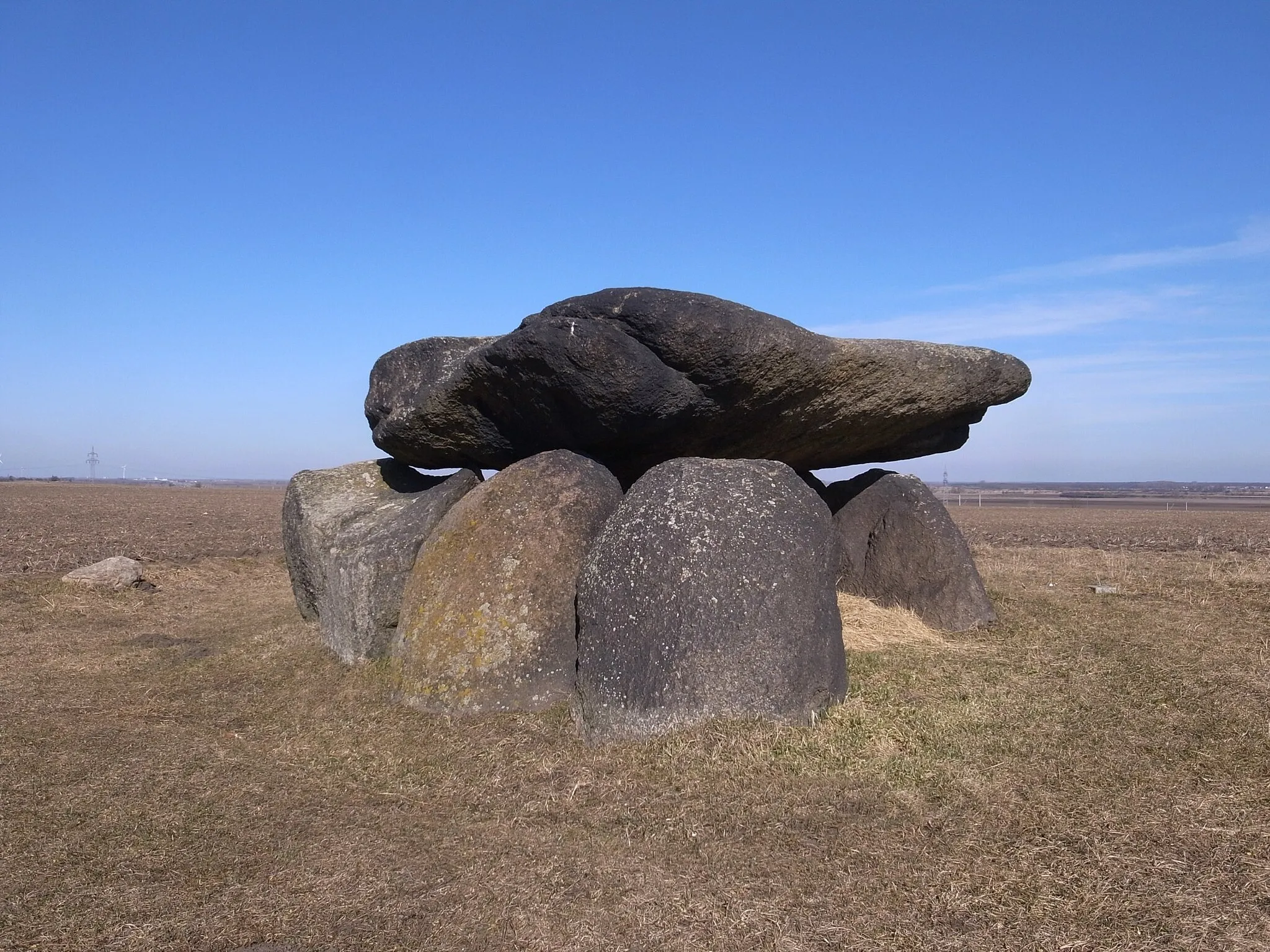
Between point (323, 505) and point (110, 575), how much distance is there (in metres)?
5.58

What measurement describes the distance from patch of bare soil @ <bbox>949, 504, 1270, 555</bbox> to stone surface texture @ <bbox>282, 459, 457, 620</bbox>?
16.2 meters

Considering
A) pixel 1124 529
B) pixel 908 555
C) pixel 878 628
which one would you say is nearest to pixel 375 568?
pixel 878 628

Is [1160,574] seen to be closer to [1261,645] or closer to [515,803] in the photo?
[1261,645]

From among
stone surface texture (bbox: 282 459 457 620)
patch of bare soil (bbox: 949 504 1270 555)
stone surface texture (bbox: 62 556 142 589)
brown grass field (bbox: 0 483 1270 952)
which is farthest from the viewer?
patch of bare soil (bbox: 949 504 1270 555)

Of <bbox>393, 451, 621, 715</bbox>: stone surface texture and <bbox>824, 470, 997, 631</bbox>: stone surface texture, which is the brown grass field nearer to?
<bbox>393, 451, 621, 715</bbox>: stone surface texture

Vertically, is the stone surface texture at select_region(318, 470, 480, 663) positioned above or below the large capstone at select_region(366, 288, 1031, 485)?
below

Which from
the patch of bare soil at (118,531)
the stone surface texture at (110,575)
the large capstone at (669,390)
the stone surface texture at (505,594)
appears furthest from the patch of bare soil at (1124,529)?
the patch of bare soil at (118,531)

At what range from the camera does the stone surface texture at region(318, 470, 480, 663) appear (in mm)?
8828

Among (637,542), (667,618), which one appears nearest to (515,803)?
(667,618)

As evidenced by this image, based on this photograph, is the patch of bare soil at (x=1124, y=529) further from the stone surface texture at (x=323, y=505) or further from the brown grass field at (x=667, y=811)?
the stone surface texture at (x=323, y=505)

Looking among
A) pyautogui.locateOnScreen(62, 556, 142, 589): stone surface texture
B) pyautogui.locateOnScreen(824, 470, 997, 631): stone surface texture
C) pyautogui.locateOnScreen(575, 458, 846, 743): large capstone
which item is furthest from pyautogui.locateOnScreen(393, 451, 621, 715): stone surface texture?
pyautogui.locateOnScreen(62, 556, 142, 589): stone surface texture

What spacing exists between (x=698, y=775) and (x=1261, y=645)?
269 inches

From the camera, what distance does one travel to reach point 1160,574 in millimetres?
14836

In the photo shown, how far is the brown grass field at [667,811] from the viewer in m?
4.29
